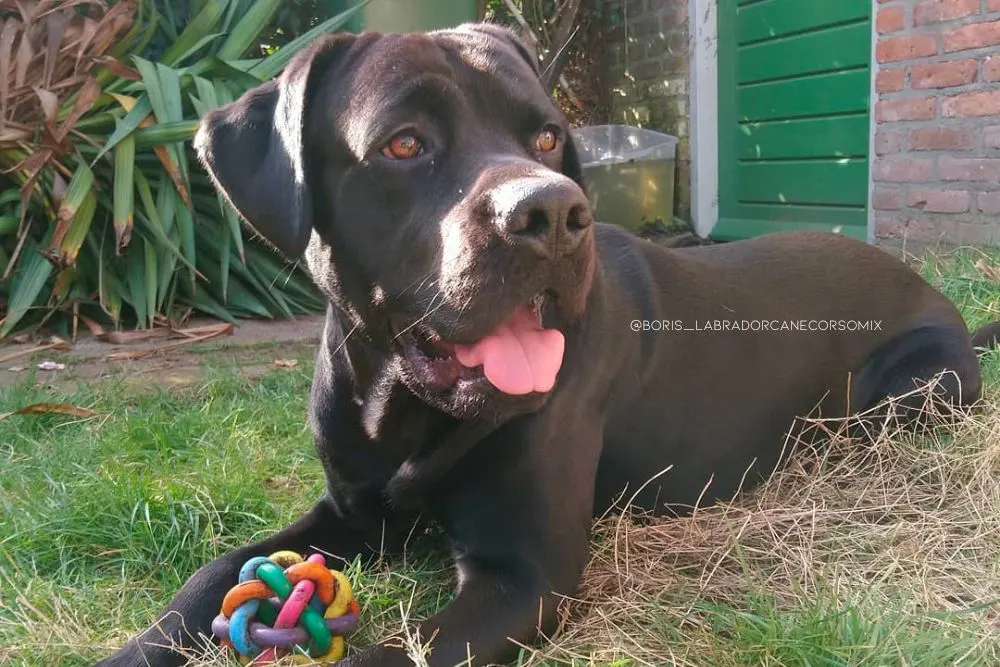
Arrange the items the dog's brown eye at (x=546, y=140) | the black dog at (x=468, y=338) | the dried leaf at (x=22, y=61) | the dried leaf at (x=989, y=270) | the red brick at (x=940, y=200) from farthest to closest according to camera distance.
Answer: the red brick at (x=940, y=200)
the dried leaf at (x=22, y=61)
the dried leaf at (x=989, y=270)
the dog's brown eye at (x=546, y=140)
the black dog at (x=468, y=338)

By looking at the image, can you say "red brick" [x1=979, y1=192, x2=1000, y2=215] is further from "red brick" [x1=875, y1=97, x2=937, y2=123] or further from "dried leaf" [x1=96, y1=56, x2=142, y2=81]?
"dried leaf" [x1=96, y1=56, x2=142, y2=81]

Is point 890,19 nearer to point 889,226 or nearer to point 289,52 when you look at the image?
point 889,226

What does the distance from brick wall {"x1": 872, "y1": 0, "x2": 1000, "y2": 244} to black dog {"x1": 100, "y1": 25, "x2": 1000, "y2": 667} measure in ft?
8.62

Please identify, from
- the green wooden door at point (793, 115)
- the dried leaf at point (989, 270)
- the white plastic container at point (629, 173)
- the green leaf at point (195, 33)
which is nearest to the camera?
the dried leaf at point (989, 270)

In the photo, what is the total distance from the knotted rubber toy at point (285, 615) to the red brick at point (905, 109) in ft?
13.0

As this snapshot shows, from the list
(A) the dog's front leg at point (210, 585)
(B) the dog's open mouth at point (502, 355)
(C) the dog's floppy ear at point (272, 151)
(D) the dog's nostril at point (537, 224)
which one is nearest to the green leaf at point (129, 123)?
(C) the dog's floppy ear at point (272, 151)

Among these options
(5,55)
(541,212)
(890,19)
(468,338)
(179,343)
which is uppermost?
(5,55)

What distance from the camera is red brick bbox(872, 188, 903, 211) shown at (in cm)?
475

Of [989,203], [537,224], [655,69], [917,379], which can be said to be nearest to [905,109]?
[989,203]

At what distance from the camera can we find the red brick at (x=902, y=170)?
4566 millimetres

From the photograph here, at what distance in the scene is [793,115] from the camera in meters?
5.81

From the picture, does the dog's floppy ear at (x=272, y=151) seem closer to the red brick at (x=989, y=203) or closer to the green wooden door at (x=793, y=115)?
the red brick at (x=989, y=203)

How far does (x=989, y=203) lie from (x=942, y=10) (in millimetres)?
911

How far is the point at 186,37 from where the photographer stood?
4766 mm
